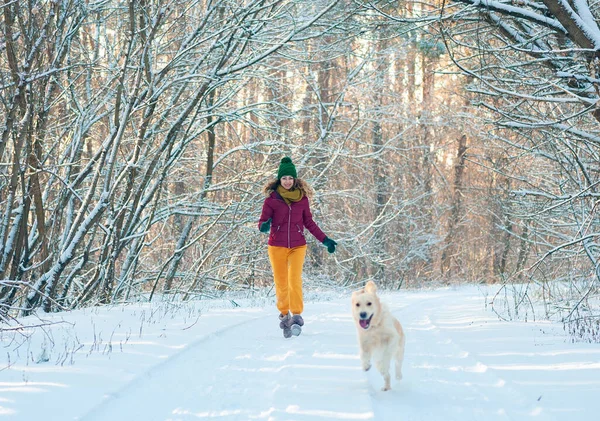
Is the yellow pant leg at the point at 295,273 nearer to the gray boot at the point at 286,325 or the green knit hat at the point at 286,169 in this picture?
the gray boot at the point at 286,325

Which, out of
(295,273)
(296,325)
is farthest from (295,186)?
(296,325)

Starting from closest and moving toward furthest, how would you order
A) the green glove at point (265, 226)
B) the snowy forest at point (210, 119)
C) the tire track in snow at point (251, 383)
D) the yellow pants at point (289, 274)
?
the tire track in snow at point (251, 383), the snowy forest at point (210, 119), the green glove at point (265, 226), the yellow pants at point (289, 274)

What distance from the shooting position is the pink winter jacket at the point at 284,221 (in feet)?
27.2

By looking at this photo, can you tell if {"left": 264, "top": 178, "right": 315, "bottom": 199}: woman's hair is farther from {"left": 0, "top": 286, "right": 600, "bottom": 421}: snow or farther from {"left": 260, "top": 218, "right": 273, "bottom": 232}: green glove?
{"left": 0, "top": 286, "right": 600, "bottom": 421}: snow

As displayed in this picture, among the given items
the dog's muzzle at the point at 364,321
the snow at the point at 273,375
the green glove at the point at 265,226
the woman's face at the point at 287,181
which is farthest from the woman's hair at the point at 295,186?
the dog's muzzle at the point at 364,321

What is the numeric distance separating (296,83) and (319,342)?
42.5ft

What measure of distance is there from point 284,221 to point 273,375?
3136 millimetres

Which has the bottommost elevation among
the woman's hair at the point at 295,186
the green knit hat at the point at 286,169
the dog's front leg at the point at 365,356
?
the dog's front leg at the point at 365,356

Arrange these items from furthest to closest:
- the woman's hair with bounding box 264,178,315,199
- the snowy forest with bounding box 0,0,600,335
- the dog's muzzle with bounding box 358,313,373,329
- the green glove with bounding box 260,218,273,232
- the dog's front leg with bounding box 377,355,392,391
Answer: the woman's hair with bounding box 264,178,315,199, the green glove with bounding box 260,218,273,232, the snowy forest with bounding box 0,0,600,335, the dog's muzzle with bounding box 358,313,373,329, the dog's front leg with bounding box 377,355,392,391

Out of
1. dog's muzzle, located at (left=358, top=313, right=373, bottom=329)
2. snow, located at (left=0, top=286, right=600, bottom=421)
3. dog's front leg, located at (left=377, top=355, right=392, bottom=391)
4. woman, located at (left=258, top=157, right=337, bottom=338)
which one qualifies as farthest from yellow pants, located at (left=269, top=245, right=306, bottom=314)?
dog's front leg, located at (left=377, top=355, right=392, bottom=391)

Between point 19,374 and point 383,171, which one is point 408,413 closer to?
point 19,374

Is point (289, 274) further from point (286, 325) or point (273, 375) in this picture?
point (273, 375)

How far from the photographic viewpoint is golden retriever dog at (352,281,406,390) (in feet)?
16.9

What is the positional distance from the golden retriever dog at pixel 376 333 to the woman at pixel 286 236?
9.42ft
